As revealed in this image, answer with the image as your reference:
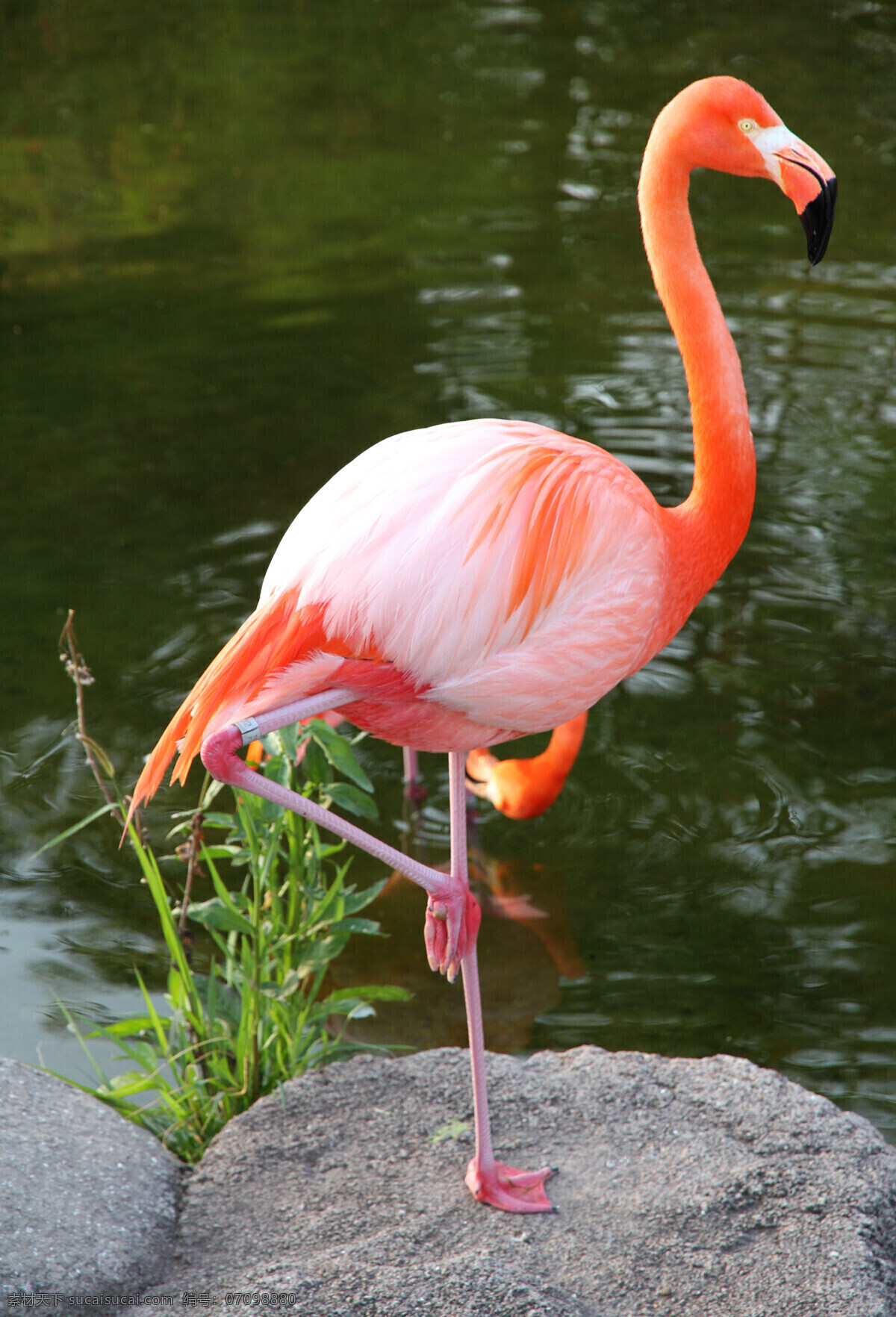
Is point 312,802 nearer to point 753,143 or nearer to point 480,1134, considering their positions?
point 480,1134

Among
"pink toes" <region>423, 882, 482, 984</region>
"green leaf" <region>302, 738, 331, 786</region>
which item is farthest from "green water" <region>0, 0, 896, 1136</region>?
"pink toes" <region>423, 882, 482, 984</region>

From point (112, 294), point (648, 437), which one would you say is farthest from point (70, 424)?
point (648, 437)

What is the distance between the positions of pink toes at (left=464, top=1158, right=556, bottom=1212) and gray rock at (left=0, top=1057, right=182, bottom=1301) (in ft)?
1.75

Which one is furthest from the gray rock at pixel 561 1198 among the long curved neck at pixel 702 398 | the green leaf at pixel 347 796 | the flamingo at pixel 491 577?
the long curved neck at pixel 702 398

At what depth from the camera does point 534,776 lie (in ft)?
13.1

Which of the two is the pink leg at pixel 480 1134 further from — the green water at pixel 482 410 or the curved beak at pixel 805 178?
the curved beak at pixel 805 178

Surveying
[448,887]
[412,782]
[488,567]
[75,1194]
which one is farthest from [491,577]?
[412,782]

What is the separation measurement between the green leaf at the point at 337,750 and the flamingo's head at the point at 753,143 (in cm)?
121

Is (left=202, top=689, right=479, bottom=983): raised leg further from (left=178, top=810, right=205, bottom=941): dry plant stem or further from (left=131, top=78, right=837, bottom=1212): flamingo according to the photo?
(left=178, top=810, right=205, bottom=941): dry plant stem

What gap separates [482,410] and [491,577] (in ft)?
12.4

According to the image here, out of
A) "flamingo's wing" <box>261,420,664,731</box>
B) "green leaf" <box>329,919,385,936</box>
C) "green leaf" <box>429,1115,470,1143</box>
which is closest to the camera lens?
"flamingo's wing" <box>261,420,664,731</box>

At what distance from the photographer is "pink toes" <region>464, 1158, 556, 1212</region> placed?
8.45 ft

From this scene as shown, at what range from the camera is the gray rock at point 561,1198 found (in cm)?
236

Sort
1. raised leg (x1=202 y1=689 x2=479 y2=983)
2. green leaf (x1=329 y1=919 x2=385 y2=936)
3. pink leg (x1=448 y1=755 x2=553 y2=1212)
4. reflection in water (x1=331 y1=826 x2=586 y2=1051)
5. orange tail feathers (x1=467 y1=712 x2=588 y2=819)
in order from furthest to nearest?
orange tail feathers (x1=467 y1=712 x2=588 y2=819)
reflection in water (x1=331 y1=826 x2=586 y2=1051)
green leaf (x1=329 y1=919 x2=385 y2=936)
pink leg (x1=448 y1=755 x2=553 y2=1212)
raised leg (x1=202 y1=689 x2=479 y2=983)
